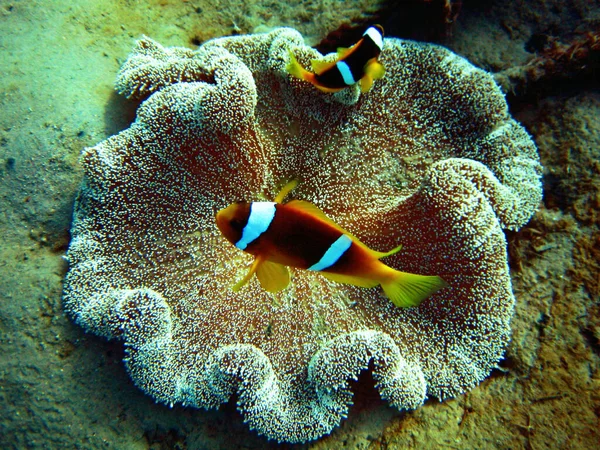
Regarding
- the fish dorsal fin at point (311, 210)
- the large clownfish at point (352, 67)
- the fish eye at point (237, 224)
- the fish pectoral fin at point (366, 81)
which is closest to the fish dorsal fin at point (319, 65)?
the large clownfish at point (352, 67)

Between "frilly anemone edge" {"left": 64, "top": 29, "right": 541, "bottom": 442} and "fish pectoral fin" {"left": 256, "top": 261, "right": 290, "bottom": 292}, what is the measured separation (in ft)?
2.02

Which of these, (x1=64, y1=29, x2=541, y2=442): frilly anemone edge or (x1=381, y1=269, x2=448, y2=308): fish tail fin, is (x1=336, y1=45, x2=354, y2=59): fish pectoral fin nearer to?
(x1=64, y1=29, x2=541, y2=442): frilly anemone edge

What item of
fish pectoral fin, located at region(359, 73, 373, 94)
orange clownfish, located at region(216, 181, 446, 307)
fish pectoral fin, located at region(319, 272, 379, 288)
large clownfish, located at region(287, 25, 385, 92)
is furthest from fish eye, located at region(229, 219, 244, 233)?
fish pectoral fin, located at region(359, 73, 373, 94)

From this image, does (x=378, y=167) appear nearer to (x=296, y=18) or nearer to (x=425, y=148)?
(x=425, y=148)

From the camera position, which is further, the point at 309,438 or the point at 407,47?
the point at 407,47

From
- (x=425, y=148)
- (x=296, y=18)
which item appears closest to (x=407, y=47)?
(x=425, y=148)

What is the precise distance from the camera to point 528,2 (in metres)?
2.64

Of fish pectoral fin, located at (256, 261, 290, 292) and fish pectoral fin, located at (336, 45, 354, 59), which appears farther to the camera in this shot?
fish pectoral fin, located at (336, 45, 354, 59)

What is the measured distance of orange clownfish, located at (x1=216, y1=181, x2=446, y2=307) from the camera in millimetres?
1185

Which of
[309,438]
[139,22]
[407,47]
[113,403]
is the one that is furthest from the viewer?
[139,22]

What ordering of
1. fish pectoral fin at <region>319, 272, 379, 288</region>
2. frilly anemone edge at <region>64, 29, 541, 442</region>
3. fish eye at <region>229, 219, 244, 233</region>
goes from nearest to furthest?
1. fish eye at <region>229, 219, 244, 233</region>
2. fish pectoral fin at <region>319, 272, 379, 288</region>
3. frilly anemone edge at <region>64, 29, 541, 442</region>

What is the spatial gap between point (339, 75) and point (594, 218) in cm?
157

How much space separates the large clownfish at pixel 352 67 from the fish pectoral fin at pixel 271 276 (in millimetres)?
1066

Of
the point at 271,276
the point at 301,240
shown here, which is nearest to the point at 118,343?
the point at 271,276
